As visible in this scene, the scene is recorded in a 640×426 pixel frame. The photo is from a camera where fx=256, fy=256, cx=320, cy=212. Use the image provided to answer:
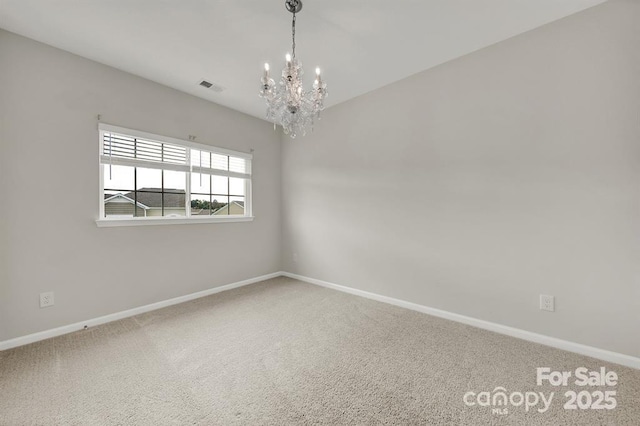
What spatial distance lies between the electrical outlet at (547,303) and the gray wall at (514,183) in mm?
40

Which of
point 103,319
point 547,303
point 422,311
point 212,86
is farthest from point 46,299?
point 547,303

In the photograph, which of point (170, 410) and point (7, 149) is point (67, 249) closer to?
point (7, 149)

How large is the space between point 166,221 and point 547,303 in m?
3.96

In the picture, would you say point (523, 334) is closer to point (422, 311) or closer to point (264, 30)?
point (422, 311)

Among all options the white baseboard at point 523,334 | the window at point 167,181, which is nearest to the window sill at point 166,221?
the window at point 167,181

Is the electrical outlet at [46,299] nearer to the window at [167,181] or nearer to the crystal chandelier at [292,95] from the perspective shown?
the window at [167,181]

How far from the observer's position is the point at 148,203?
3039 mm

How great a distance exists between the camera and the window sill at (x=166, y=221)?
8.67 feet

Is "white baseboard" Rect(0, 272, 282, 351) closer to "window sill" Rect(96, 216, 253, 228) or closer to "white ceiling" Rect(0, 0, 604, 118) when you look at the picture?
"window sill" Rect(96, 216, 253, 228)

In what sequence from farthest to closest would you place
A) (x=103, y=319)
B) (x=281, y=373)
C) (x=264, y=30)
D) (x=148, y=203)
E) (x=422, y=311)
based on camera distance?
(x=148, y=203) → (x=422, y=311) → (x=103, y=319) → (x=264, y=30) → (x=281, y=373)

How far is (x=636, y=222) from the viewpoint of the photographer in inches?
73.5

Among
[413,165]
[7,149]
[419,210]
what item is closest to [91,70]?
[7,149]

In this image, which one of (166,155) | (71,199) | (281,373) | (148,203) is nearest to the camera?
(281,373)

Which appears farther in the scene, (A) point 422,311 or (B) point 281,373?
(A) point 422,311
